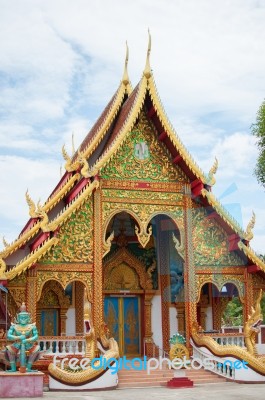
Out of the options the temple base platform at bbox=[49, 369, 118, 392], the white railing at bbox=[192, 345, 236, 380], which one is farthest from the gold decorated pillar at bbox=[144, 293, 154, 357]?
the temple base platform at bbox=[49, 369, 118, 392]

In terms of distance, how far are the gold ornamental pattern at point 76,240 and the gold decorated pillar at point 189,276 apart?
217 cm

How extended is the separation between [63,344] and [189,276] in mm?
3109

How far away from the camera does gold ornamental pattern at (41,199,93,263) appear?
1217cm

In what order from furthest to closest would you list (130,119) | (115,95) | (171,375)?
(115,95) → (130,119) → (171,375)

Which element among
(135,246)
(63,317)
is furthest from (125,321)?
(135,246)

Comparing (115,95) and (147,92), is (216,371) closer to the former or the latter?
(147,92)

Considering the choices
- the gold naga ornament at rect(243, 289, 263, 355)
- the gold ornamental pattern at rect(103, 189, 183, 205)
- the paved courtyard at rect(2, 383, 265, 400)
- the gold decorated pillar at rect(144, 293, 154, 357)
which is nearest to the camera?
the paved courtyard at rect(2, 383, 265, 400)

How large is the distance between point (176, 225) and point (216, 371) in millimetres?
3208

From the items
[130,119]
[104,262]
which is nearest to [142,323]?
[104,262]

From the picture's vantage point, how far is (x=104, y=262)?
14594 mm

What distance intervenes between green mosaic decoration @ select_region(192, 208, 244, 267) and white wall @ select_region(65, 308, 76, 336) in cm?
309

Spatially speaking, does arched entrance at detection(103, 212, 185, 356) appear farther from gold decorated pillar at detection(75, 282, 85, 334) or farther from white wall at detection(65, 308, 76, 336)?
white wall at detection(65, 308, 76, 336)

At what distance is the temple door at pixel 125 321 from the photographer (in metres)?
14.5

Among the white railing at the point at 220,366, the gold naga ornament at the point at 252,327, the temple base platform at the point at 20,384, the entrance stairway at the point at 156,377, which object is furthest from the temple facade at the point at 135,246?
the temple base platform at the point at 20,384
